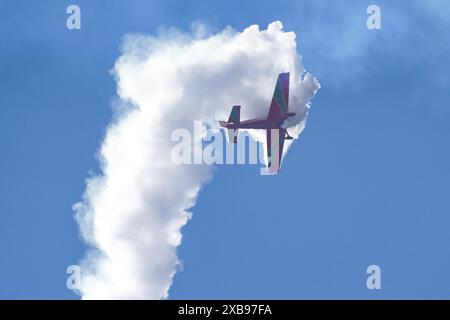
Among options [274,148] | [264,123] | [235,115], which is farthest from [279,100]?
[274,148]

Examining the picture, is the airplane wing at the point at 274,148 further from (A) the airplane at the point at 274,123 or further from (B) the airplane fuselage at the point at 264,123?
(B) the airplane fuselage at the point at 264,123

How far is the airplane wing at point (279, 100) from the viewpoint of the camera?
8006 cm

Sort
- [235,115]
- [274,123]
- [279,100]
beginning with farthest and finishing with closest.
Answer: [274,123] < [279,100] < [235,115]

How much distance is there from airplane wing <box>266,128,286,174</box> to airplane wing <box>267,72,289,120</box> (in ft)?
6.36

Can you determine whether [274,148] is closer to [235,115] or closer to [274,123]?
[274,123]

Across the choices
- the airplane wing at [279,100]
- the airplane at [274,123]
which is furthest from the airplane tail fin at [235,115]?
the airplane wing at [279,100]

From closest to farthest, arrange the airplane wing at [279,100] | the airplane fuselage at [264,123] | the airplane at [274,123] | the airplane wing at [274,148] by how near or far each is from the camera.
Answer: the airplane at [274,123], the airplane wing at [279,100], the airplane fuselage at [264,123], the airplane wing at [274,148]

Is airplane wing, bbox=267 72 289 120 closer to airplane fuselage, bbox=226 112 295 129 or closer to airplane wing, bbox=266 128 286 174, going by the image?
airplane fuselage, bbox=226 112 295 129

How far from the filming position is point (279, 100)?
265 feet

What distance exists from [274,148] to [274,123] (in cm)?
358

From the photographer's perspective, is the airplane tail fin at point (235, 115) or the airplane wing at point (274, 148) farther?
the airplane wing at point (274, 148)

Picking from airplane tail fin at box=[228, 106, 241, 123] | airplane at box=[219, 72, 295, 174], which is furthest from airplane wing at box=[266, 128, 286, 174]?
airplane tail fin at box=[228, 106, 241, 123]
